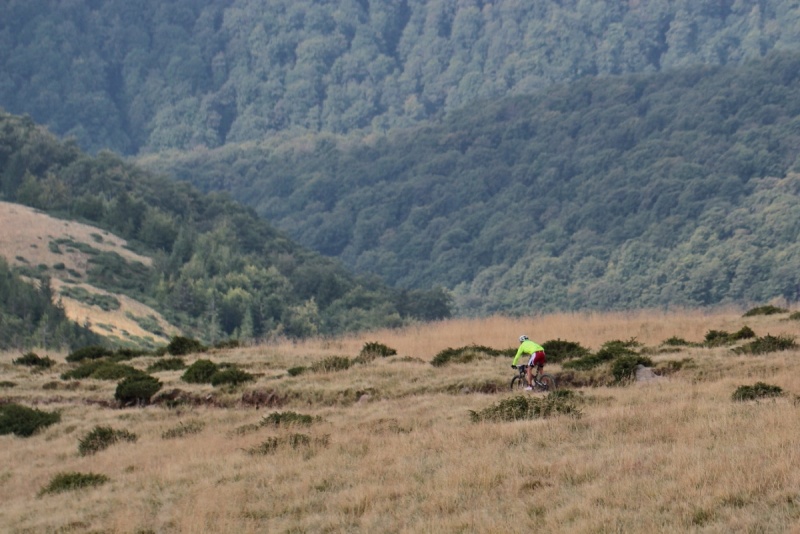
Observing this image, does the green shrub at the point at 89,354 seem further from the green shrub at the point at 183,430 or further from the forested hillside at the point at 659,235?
the forested hillside at the point at 659,235

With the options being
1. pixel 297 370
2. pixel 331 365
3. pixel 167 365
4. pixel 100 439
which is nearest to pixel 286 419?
pixel 100 439

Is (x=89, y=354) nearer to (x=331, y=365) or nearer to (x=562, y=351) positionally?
(x=331, y=365)

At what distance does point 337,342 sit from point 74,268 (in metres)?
44.2

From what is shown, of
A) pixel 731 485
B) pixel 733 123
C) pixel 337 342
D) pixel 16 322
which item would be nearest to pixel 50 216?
pixel 16 322

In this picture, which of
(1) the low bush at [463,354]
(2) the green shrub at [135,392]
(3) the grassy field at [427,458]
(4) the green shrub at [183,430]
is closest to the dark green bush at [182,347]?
(3) the grassy field at [427,458]

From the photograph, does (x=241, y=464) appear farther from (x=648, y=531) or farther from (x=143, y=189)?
(x=143, y=189)

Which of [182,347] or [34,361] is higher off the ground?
[182,347]

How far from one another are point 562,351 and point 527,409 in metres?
8.71

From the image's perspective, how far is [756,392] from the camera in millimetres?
19406

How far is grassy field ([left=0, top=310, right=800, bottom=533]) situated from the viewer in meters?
13.6

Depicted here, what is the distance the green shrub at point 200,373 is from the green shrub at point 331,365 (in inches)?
98.4

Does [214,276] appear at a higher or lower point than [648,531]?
higher

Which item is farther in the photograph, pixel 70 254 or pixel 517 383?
pixel 70 254

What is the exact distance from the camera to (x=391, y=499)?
603 inches
